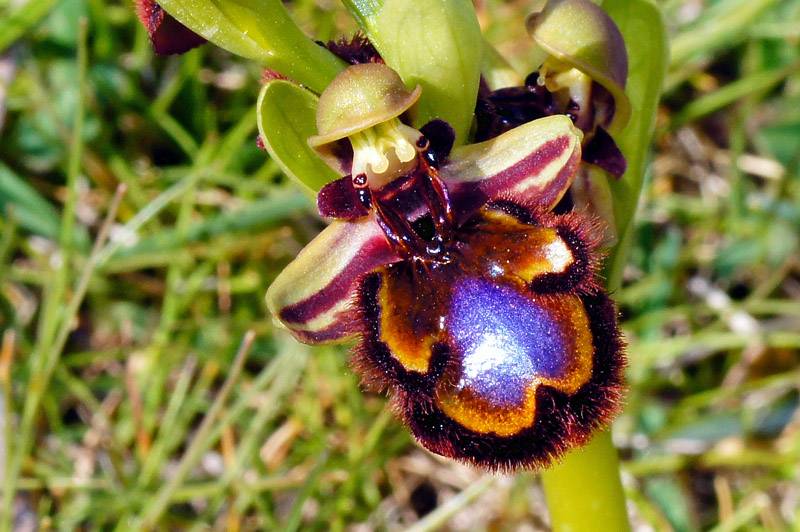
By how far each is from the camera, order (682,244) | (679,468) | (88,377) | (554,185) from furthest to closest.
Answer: (682,244) < (88,377) < (679,468) < (554,185)

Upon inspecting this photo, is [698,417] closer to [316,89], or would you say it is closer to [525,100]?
[525,100]

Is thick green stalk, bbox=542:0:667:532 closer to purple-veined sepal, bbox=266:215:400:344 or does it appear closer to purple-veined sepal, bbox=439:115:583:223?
purple-veined sepal, bbox=439:115:583:223

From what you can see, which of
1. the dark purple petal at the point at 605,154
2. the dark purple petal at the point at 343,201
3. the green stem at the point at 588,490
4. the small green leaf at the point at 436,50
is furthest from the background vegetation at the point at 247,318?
the small green leaf at the point at 436,50

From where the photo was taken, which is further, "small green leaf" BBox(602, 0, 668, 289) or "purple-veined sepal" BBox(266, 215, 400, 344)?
"small green leaf" BBox(602, 0, 668, 289)

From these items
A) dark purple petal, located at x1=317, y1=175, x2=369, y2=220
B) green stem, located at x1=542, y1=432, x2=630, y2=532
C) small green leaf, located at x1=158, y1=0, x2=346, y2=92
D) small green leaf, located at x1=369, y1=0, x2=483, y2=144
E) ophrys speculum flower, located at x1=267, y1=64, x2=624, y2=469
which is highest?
small green leaf, located at x1=158, y1=0, x2=346, y2=92

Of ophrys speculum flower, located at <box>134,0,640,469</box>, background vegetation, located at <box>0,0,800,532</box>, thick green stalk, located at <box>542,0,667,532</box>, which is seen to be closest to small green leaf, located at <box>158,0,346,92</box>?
ophrys speculum flower, located at <box>134,0,640,469</box>

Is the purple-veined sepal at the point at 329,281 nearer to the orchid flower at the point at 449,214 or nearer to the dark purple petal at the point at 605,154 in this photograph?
the orchid flower at the point at 449,214

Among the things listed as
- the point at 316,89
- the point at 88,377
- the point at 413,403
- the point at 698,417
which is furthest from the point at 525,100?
the point at 88,377
